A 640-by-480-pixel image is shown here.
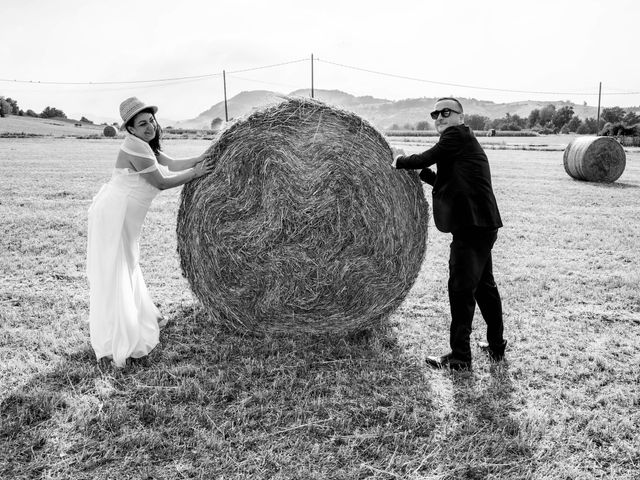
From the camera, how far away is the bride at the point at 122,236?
4.43m

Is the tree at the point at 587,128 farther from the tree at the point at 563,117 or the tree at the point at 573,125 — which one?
the tree at the point at 563,117

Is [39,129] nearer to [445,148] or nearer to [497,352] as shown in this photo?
[445,148]

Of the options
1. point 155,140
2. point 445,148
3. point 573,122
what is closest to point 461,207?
point 445,148

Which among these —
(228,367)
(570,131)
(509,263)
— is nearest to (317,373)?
(228,367)

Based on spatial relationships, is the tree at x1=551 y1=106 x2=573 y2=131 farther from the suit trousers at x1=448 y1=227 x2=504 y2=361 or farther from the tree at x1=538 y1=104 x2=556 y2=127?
the suit trousers at x1=448 y1=227 x2=504 y2=361

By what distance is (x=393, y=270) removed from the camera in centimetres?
494

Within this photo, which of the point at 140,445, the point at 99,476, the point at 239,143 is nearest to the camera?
the point at 99,476

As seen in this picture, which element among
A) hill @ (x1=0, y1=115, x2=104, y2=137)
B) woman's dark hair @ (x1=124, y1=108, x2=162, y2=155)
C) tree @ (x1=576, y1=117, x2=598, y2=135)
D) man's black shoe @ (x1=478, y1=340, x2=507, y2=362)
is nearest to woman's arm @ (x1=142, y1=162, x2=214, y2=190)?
woman's dark hair @ (x1=124, y1=108, x2=162, y2=155)

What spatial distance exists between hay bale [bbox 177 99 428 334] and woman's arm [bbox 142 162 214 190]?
0.08 metres

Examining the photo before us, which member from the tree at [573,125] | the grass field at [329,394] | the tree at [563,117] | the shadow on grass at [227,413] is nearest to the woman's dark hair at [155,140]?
the grass field at [329,394]

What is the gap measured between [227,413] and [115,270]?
1.66 metres

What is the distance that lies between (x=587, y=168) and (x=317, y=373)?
14870 millimetres

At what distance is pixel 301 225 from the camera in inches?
185

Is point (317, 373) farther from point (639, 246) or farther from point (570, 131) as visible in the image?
point (570, 131)
